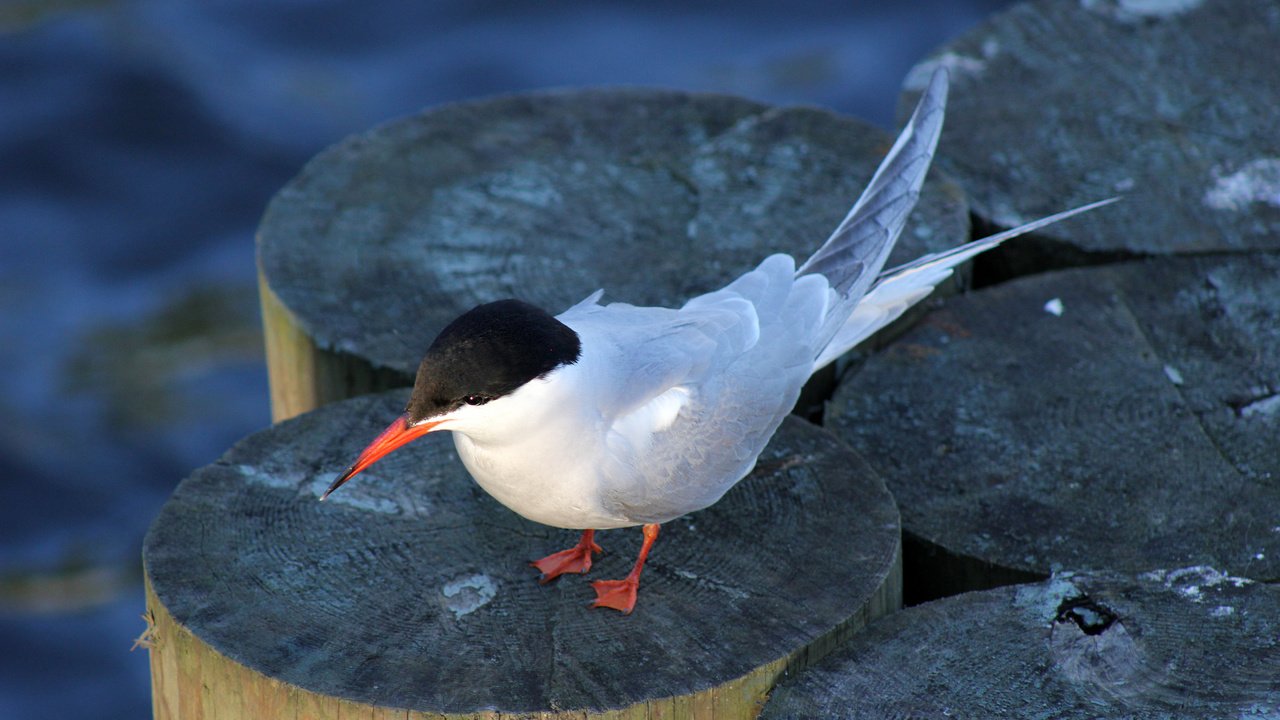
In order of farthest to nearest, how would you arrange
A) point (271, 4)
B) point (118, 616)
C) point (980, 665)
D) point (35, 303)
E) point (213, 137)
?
point (271, 4), point (213, 137), point (35, 303), point (118, 616), point (980, 665)

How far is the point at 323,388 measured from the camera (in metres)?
4.04

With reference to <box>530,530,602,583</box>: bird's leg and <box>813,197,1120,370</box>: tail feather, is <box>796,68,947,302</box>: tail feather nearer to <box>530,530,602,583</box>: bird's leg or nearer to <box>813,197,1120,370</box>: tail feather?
<box>813,197,1120,370</box>: tail feather

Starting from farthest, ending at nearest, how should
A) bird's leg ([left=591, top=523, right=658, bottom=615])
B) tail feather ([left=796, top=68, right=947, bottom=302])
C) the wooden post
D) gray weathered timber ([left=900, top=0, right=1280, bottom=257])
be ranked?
gray weathered timber ([left=900, top=0, right=1280, bottom=257]), the wooden post, tail feather ([left=796, top=68, right=947, bottom=302]), bird's leg ([left=591, top=523, right=658, bottom=615])

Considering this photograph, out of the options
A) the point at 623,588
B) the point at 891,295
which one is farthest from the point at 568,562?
the point at 891,295

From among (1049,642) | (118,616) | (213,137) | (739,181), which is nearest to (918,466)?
(1049,642)

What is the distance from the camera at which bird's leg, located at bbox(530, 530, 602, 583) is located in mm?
3139

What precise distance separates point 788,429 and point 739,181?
1282mm

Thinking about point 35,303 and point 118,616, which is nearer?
point 118,616

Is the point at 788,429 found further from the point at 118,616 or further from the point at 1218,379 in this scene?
the point at 118,616

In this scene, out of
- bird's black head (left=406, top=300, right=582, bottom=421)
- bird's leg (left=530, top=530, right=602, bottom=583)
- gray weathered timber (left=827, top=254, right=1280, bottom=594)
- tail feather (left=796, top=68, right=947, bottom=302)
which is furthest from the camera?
tail feather (left=796, top=68, right=947, bottom=302)

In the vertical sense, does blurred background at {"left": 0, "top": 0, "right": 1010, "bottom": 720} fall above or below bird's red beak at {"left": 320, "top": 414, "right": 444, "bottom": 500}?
below

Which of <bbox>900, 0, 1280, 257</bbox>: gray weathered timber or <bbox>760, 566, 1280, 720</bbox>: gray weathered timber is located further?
<bbox>900, 0, 1280, 257</bbox>: gray weathered timber

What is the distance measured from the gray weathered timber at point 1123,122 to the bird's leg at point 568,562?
1962 millimetres

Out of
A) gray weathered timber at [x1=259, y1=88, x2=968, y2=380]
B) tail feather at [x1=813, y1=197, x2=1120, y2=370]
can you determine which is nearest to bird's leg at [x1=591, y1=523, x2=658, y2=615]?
tail feather at [x1=813, y1=197, x2=1120, y2=370]
